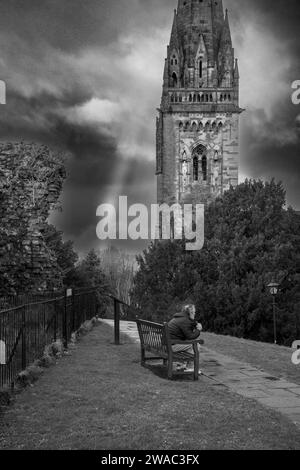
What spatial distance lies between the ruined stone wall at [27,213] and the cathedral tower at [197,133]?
4169 cm

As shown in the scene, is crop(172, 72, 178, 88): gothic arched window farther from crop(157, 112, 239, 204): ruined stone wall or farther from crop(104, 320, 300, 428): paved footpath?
crop(104, 320, 300, 428): paved footpath

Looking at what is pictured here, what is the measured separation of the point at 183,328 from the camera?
937 cm

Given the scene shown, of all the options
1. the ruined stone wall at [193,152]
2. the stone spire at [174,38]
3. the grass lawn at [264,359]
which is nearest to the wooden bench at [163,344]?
the grass lawn at [264,359]

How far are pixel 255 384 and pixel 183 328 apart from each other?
4.97 ft

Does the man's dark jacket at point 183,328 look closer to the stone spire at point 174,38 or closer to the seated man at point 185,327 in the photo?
the seated man at point 185,327

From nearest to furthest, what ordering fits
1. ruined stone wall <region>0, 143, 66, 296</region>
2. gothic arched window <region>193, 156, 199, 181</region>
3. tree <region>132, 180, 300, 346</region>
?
ruined stone wall <region>0, 143, 66, 296</region> → tree <region>132, 180, 300, 346</region> → gothic arched window <region>193, 156, 199, 181</region>

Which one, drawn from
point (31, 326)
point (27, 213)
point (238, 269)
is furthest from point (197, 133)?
point (31, 326)

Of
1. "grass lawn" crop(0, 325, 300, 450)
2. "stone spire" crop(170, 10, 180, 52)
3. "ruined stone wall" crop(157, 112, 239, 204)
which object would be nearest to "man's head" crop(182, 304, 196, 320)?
"grass lawn" crop(0, 325, 300, 450)

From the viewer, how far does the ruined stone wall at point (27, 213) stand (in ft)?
46.6

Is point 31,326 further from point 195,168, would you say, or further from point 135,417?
point 195,168

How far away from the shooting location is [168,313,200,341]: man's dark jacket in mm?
9367

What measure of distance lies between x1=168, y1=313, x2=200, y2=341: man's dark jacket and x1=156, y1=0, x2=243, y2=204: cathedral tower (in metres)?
48.1

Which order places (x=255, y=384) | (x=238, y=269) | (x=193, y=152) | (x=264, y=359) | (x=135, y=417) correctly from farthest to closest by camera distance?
(x=193, y=152), (x=238, y=269), (x=264, y=359), (x=255, y=384), (x=135, y=417)
